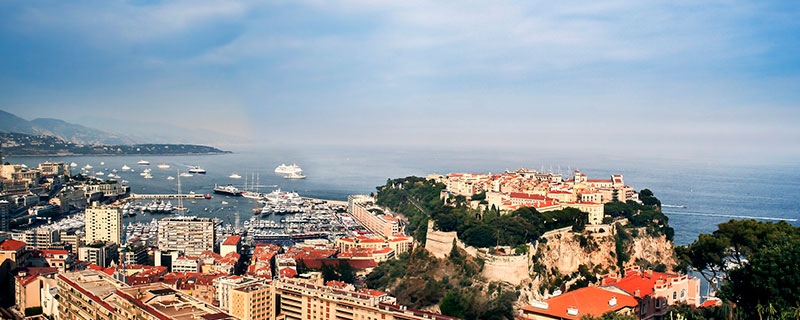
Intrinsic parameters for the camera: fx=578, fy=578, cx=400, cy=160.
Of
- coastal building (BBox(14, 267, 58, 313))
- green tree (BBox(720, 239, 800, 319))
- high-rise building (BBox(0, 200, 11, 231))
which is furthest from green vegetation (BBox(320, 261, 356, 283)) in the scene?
high-rise building (BBox(0, 200, 11, 231))

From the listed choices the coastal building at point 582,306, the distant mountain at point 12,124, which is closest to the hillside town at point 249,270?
the coastal building at point 582,306

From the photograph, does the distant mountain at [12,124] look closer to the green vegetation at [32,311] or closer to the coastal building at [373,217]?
the coastal building at [373,217]

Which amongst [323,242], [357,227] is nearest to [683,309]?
[323,242]

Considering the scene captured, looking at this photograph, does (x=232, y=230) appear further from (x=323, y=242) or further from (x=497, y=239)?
(x=497, y=239)

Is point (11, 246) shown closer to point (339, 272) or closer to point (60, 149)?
point (339, 272)

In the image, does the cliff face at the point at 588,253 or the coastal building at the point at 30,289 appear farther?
the cliff face at the point at 588,253

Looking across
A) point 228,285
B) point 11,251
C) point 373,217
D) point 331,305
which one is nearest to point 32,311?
point 11,251
